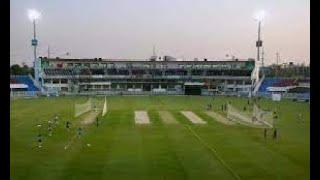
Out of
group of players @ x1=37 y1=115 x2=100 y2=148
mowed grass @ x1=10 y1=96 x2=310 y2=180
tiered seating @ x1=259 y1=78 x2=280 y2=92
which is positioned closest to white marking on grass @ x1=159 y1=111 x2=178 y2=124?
mowed grass @ x1=10 y1=96 x2=310 y2=180

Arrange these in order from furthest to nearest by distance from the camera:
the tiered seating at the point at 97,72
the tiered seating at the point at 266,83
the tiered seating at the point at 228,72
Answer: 1. the tiered seating at the point at 97,72
2. the tiered seating at the point at 228,72
3. the tiered seating at the point at 266,83

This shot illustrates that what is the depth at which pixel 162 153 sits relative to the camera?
2677 centimetres

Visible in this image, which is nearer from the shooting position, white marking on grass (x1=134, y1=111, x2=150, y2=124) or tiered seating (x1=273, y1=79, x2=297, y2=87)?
white marking on grass (x1=134, y1=111, x2=150, y2=124)

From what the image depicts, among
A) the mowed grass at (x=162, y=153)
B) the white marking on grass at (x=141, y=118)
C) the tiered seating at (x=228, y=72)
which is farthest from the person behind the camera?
the tiered seating at (x=228, y=72)

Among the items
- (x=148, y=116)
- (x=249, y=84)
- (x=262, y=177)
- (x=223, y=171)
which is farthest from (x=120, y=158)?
(x=249, y=84)

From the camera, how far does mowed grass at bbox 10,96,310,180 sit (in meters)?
20.9

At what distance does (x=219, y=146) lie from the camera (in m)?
29.4

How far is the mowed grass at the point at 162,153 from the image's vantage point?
68.7 ft

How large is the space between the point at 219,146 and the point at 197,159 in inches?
195

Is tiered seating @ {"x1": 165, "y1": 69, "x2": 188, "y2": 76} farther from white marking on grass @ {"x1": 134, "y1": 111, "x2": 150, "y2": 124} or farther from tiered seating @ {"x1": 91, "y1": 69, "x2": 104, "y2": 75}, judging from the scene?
white marking on grass @ {"x1": 134, "y1": 111, "x2": 150, "y2": 124}

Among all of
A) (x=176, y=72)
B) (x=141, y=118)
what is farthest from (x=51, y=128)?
(x=176, y=72)

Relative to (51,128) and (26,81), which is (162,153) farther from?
(26,81)

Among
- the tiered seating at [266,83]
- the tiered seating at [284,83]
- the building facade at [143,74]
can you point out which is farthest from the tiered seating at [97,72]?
the tiered seating at [284,83]

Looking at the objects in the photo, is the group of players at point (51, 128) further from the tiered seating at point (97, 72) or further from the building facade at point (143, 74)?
the tiered seating at point (97, 72)
